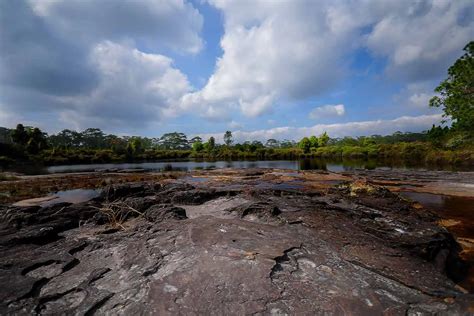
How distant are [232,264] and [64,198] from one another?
59.3 ft

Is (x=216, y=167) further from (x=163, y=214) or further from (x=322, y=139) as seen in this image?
(x=322, y=139)

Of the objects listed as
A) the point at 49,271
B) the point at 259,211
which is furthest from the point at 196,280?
the point at 259,211

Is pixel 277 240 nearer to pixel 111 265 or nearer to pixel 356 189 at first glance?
pixel 111 265

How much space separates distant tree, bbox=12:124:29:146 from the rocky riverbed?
7179 cm

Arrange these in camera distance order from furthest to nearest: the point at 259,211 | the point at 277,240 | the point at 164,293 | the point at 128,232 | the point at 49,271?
the point at 259,211
the point at 128,232
the point at 277,240
the point at 49,271
the point at 164,293

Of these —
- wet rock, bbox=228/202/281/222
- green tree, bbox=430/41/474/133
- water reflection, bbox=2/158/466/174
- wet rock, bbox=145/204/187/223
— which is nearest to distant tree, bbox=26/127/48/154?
water reflection, bbox=2/158/466/174

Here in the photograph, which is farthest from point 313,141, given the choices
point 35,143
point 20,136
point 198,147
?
point 20,136

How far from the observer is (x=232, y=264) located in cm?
543

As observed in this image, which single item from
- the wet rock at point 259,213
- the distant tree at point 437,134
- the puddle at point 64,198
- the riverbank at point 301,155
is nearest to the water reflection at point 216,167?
the riverbank at point 301,155

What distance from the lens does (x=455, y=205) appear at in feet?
45.9

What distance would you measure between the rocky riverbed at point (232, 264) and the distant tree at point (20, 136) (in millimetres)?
71794

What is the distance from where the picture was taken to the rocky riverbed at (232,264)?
434 cm

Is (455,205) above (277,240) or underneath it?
underneath

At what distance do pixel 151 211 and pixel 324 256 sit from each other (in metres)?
6.97
